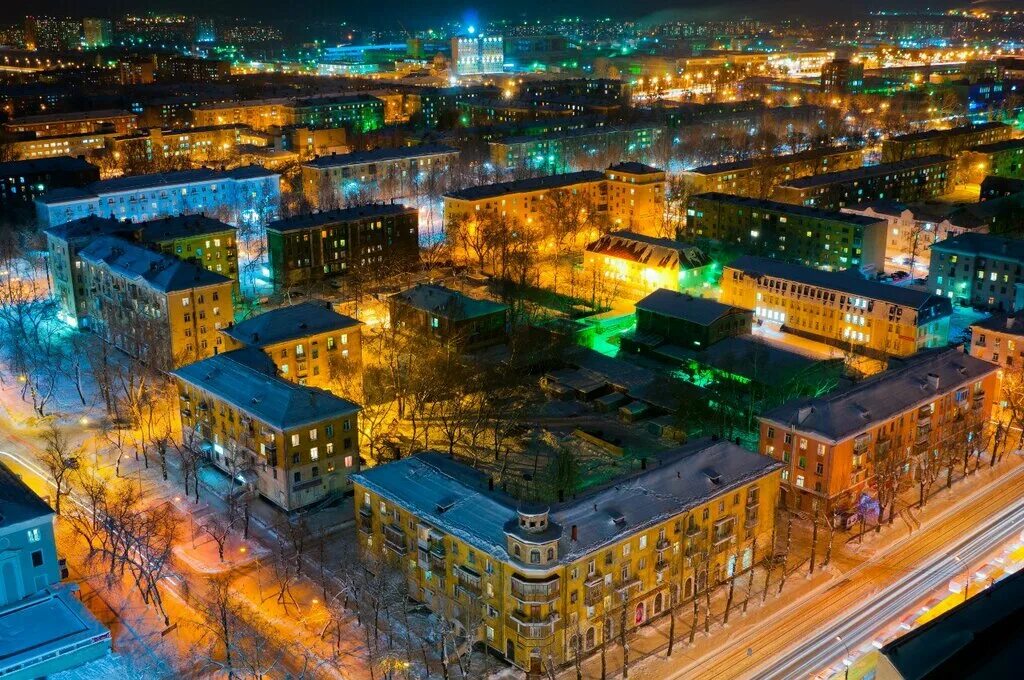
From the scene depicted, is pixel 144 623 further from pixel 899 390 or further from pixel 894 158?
pixel 894 158

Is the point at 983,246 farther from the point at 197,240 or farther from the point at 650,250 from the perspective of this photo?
the point at 197,240

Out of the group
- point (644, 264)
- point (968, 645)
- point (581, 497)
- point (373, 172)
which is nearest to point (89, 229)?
point (644, 264)

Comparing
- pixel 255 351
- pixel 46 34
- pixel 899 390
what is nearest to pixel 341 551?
pixel 255 351

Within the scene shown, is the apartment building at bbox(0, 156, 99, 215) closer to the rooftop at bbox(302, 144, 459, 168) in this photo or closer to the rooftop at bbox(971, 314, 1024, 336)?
the rooftop at bbox(302, 144, 459, 168)

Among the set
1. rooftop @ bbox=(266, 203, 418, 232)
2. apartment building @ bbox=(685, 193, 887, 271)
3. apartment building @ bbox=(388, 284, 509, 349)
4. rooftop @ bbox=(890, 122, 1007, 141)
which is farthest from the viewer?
rooftop @ bbox=(890, 122, 1007, 141)

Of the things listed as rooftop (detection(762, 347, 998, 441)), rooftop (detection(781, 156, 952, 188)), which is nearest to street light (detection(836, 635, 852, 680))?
rooftop (detection(762, 347, 998, 441))

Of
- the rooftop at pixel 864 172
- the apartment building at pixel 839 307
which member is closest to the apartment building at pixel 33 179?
the apartment building at pixel 839 307
